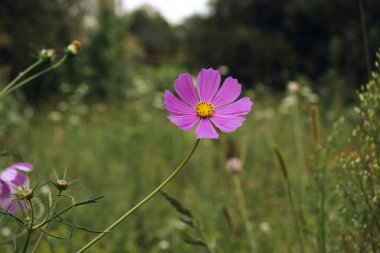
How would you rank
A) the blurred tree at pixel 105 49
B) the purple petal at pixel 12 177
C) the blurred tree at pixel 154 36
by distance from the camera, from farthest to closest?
the blurred tree at pixel 154 36 → the blurred tree at pixel 105 49 → the purple petal at pixel 12 177

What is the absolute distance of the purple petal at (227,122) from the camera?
17.9 inches

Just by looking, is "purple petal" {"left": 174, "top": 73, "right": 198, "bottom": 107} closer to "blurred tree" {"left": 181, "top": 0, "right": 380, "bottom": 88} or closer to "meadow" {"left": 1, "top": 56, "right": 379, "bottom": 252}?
"meadow" {"left": 1, "top": 56, "right": 379, "bottom": 252}

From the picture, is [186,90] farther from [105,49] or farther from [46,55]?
[105,49]

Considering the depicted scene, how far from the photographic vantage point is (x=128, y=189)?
7.34 ft

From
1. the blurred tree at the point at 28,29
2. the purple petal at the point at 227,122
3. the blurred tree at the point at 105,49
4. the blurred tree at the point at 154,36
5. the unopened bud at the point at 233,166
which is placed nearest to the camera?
the purple petal at the point at 227,122

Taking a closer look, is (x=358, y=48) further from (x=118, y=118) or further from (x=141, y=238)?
(x=141, y=238)

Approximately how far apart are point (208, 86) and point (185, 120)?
6 centimetres

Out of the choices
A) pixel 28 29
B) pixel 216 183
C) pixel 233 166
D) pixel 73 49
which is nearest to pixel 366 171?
pixel 73 49

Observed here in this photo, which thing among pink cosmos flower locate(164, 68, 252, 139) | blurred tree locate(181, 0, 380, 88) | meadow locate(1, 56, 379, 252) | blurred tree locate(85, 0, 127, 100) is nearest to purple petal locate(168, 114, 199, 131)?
pink cosmos flower locate(164, 68, 252, 139)

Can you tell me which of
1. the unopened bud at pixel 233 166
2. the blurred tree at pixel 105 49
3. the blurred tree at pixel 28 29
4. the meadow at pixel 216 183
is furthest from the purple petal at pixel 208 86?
the blurred tree at pixel 28 29

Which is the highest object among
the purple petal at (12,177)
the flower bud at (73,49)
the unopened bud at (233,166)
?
the unopened bud at (233,166)

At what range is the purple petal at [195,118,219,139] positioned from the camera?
0.45 metres

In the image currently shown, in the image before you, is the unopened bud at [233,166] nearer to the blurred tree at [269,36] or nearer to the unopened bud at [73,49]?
the unopened bud at [73,49]

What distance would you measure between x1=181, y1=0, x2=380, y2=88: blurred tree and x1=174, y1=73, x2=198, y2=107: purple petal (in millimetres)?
6216
